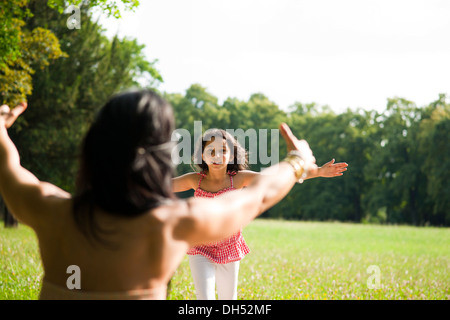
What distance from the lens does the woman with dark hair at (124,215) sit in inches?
67.0

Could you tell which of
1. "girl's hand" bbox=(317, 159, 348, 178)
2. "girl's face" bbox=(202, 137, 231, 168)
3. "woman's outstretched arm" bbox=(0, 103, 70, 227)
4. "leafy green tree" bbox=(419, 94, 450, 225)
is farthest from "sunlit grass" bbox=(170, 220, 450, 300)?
"leafy green tree" bbox=(419, 94, 450, 225)

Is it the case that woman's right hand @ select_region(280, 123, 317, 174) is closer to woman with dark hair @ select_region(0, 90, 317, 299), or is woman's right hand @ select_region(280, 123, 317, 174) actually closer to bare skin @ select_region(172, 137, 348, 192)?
woman with dark hair @ select_region(0, 90, 317, 299)

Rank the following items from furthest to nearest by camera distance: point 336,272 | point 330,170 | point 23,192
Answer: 1. point 336,272
2. point 330,170
3. point 23,192

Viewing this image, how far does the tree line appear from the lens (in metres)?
24.0

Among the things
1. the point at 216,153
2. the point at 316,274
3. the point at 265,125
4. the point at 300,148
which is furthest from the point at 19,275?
the point at 265,125

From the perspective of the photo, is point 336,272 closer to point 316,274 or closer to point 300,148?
point 316,274

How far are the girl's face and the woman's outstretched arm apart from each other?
10.0 feet

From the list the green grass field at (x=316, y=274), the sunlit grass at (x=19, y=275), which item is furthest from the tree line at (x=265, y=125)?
the green grass field at (x=316, y=274)

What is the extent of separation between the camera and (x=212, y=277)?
15.8 feet

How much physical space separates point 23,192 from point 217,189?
333 centimetres

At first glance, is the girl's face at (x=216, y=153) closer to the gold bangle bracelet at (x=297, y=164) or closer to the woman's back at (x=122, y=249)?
the gold bangle bracelet at (x=297, y=164)

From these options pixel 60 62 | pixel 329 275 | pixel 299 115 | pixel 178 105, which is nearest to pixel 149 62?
pixel 60 62

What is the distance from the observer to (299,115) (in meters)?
68.7

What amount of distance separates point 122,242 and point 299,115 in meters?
68.2
